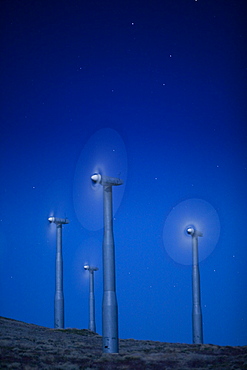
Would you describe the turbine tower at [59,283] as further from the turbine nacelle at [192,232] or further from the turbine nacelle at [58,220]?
the turbine nacelle at [192,232]

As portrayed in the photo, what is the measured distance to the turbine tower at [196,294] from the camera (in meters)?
56.7

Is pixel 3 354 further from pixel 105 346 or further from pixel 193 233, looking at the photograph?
pixel 193 233

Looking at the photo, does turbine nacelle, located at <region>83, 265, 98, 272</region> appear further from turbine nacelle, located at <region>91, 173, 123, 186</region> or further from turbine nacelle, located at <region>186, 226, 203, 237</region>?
turbine nacelle, located at <region>91, 173, 123, 186</region>

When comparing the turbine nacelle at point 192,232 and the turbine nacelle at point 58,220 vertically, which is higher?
the turbine nacelle at point 58,220

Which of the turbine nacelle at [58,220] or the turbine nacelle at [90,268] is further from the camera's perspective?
the turbine nacelle at [90,268]

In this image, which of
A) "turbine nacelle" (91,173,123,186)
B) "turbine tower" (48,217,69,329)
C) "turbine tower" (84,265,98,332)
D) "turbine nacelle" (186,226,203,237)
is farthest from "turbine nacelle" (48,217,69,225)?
"turbine nacelle" (91,173,123,186)

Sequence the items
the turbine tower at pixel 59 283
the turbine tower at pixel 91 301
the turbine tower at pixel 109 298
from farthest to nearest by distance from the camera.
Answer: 1. the turbine tower at pixel 91 301
2. the turbine tower at pixel 59 283
3. the turbine tower at pixel 109 298

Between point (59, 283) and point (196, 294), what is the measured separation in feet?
63.5

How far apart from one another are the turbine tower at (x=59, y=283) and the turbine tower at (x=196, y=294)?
1839 centimetres

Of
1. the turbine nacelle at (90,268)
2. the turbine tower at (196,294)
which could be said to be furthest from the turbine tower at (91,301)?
the turbine tower at (196,294)

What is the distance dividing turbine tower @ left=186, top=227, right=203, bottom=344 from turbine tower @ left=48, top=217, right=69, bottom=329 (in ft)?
60.3

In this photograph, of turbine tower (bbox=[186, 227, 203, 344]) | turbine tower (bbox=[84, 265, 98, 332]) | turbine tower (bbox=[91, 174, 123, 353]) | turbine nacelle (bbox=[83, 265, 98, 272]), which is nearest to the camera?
turbine tower (bbox=[91, 174, 123, 353])

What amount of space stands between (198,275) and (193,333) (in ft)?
21.9

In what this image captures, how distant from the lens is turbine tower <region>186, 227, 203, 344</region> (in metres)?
56.7
